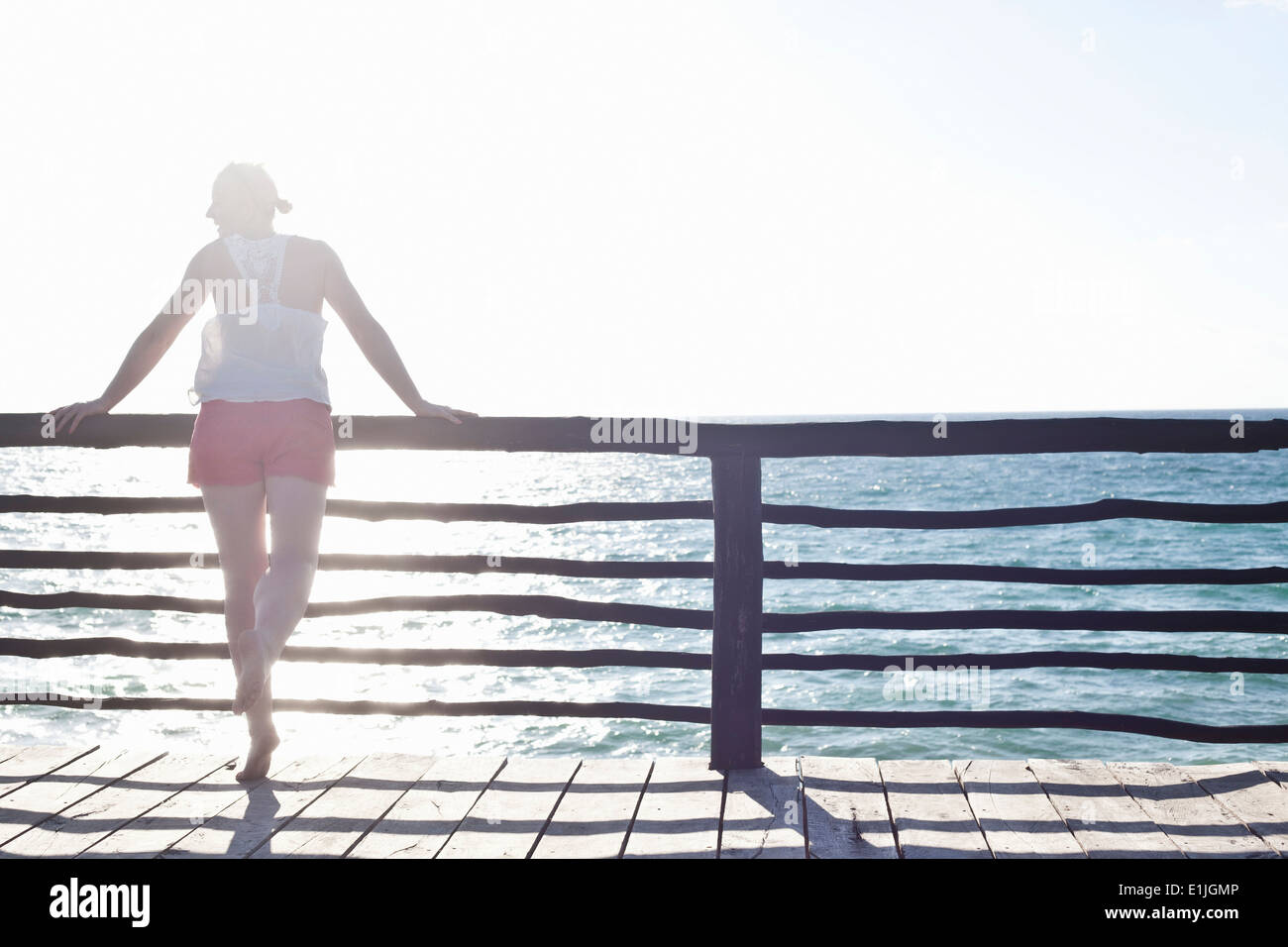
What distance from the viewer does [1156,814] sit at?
3014 mm

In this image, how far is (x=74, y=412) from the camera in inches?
138

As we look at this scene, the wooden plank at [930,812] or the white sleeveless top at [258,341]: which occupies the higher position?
the white sleeveless top at [258,341]

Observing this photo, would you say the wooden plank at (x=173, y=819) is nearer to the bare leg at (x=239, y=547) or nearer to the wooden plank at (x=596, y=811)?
the bare leg at (x=239, y=547)

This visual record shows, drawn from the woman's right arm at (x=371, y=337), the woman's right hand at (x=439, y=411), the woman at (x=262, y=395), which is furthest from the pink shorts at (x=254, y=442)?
the woman's right hand at (x=439, y=411)

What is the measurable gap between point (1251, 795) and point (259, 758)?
10.5 feet

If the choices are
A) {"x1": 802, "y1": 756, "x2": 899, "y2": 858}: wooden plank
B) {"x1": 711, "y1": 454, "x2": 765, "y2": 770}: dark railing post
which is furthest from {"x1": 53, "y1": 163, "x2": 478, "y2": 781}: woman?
{"x1": 802, "y1": 756, "x2": 899, "y2": 858}: wooden plank

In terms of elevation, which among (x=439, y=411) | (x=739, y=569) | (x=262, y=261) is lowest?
(x=739, y=569)

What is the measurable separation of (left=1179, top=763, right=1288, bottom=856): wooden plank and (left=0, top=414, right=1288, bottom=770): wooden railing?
14 centimetres

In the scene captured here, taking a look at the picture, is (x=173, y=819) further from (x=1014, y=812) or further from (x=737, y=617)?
(x=1014, y=812)

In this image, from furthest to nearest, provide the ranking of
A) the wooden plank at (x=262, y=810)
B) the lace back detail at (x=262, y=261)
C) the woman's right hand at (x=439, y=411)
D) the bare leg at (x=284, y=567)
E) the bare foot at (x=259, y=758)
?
the woman's right hand at (x=439, y=411) < the bare foot at (x=259, y=758) < the lace back detail at (x=262, y=261) < the bare leg at (x=284, y=567) < the wooden plank at (x=262, y=810)

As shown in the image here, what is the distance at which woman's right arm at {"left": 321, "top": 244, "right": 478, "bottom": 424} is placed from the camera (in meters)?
3.15

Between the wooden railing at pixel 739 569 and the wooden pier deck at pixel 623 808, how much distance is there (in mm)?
228

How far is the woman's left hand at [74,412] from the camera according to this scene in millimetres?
3475

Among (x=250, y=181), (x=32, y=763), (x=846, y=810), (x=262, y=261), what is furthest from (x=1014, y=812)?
(x=32, y=763)
